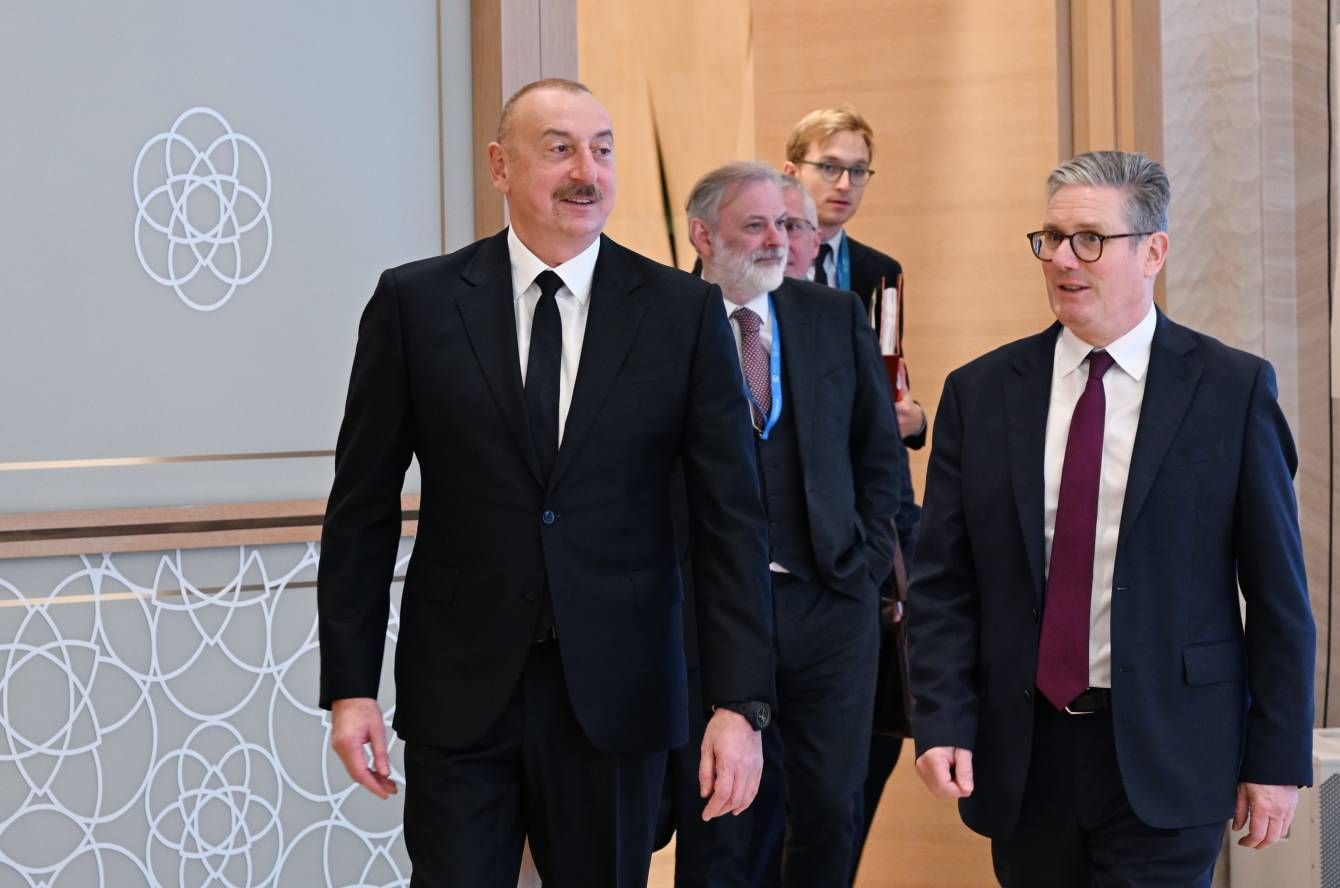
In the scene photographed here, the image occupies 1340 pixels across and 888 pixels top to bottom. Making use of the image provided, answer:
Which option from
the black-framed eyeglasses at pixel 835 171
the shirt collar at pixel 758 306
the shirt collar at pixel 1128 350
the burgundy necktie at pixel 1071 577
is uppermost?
the black-framed eyeglasses at pixel 835 171

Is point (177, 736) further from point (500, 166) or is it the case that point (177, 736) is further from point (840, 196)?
point (840, 196)

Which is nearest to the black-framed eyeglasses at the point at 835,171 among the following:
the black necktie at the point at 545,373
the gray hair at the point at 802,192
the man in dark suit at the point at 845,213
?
the man in dark suit at the point at 845,213

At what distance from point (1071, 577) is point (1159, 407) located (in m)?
0.30

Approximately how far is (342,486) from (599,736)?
1.80 feet

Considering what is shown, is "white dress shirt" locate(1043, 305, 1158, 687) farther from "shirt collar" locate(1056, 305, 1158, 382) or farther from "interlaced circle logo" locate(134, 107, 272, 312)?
"interlaced circle logo" locate(134, 107, 272, 312)

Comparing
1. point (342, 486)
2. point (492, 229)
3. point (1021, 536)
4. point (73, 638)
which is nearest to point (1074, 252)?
point (1021, 536)

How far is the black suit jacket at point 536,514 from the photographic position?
2.45m

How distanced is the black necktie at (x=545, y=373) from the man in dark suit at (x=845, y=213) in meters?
2.02

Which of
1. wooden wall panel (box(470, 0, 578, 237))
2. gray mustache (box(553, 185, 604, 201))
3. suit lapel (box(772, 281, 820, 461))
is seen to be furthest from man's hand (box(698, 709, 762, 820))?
wooden wall panel (box(470, 0, 578, 237))

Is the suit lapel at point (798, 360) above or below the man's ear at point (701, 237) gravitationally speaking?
below

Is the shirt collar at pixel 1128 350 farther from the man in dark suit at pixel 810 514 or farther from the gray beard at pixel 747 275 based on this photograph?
the gray beard at pixel 747 275

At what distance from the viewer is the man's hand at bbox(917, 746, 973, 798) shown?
2.58 m

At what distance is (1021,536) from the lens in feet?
8.51

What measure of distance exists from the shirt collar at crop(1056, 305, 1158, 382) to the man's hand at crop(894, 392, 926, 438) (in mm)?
1678
